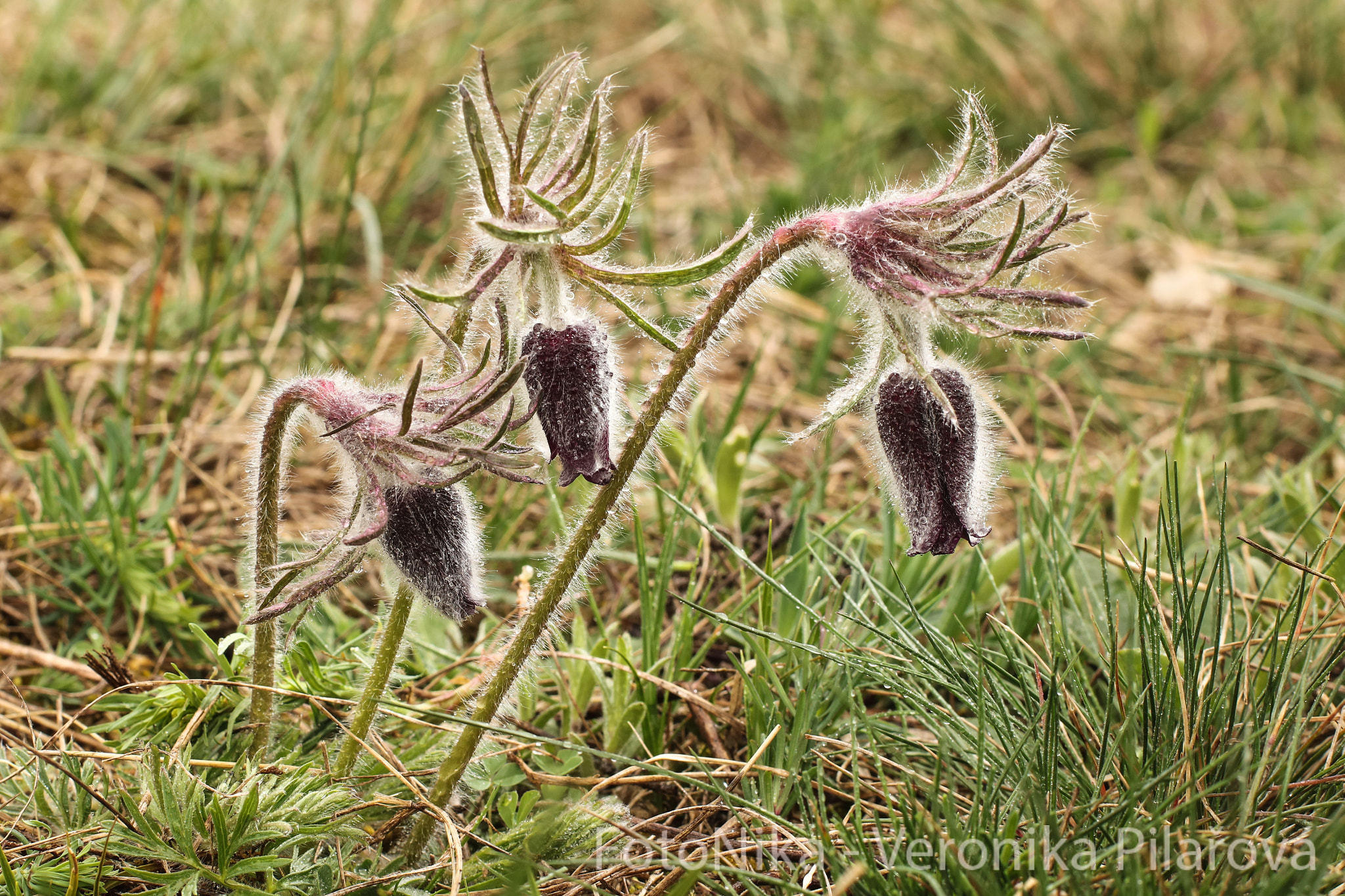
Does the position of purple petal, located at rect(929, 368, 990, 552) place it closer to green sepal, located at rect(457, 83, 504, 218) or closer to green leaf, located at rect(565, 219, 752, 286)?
green leaf, located at rect(565, 219, 752, 286)

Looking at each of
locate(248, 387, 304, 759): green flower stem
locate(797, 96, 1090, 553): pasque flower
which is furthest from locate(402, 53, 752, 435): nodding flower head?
locate(248, 387, 304, 759): green flower stem

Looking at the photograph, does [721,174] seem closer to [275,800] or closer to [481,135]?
[481,135]

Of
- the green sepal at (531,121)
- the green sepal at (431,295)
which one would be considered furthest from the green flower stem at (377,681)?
the green sepal at (531,121)

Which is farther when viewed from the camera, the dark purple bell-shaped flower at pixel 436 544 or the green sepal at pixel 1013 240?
the dark purple bell-shaped flower at pixel 436 544

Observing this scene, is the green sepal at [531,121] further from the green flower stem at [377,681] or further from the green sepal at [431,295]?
the green flower stem at [377,681]

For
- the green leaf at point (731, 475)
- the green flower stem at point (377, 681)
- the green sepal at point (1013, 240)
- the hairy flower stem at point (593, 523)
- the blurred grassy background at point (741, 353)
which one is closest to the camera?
the green sepal at point (1013, 240)

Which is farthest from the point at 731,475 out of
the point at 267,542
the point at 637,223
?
the point at 637,223
